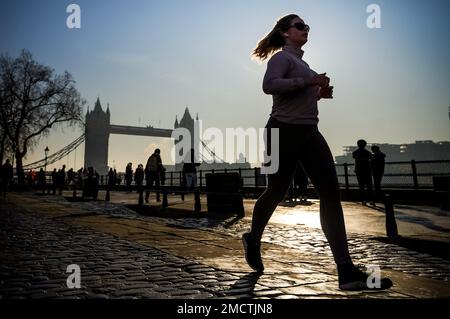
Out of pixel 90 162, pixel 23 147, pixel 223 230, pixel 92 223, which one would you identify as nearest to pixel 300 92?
pixel 223 230

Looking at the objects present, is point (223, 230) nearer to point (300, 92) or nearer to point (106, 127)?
point (300, 92)

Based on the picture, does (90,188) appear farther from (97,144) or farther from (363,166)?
(97,144)

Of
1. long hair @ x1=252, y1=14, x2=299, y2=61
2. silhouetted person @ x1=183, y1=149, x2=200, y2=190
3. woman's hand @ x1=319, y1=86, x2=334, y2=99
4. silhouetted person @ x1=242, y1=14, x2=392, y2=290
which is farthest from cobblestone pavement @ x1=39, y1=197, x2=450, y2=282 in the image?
silhouetted person @ x1=183, y1=149, x2=200, y2=190

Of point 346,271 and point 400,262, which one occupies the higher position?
point 346,271

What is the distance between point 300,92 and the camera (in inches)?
97.9

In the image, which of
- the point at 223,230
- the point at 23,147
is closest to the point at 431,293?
the point at 223,230

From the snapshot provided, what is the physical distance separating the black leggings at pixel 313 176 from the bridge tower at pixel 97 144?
114567mm

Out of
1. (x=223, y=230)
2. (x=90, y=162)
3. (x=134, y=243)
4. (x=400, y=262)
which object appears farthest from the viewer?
(x=90, y=162)

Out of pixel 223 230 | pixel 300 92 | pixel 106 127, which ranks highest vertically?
pixel 106 127

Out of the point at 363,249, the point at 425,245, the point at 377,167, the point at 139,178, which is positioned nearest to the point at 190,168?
the point at 139,178

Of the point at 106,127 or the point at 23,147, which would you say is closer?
the point at 23,147
